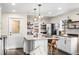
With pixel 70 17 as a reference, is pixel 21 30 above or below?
below

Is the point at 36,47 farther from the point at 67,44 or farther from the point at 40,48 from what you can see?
the point at 67,44

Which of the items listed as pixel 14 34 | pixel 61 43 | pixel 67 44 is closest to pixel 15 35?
pixel 14 34

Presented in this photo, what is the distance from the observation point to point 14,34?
389 centimetres

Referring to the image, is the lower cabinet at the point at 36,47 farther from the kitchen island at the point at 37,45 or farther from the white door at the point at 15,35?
the white door at the point at 15,35

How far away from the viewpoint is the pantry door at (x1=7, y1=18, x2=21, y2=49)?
3816 mm

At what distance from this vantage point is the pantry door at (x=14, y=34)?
382cm

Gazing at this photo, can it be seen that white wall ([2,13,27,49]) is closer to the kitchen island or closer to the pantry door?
the pantry door

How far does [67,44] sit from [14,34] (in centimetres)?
158

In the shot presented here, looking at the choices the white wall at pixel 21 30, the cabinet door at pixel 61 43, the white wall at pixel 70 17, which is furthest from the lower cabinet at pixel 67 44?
the white wall at pixel 21 30

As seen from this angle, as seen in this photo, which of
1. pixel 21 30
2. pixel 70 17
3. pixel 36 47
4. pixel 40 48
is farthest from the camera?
pixel 36 47

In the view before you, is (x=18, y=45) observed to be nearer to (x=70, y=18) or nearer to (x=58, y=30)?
(x=58, y=30)

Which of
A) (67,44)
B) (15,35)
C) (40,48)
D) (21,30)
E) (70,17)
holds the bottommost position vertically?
(40,48)

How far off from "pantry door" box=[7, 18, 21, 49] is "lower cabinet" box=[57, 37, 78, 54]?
120cm

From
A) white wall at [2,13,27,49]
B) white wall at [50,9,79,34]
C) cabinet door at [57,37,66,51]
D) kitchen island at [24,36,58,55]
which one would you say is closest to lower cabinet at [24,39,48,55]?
kitchen island at [24,36,58,55]
